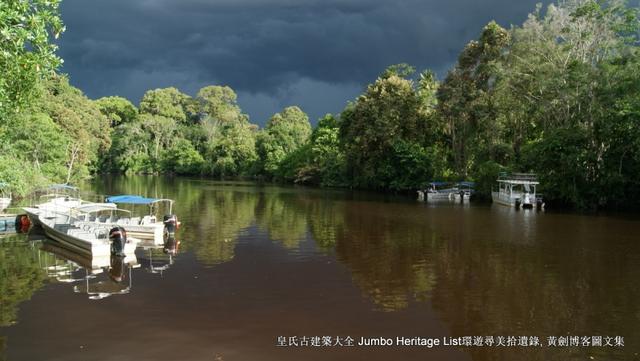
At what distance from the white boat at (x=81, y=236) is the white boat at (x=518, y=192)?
32.9 meters

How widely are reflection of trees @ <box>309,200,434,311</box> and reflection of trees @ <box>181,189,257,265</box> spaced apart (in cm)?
473

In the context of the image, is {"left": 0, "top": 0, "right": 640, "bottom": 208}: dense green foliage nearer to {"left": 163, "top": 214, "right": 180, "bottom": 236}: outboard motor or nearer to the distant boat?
the distant boat

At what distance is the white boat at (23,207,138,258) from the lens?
21.8 meters

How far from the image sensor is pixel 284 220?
123ft

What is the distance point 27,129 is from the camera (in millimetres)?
48906

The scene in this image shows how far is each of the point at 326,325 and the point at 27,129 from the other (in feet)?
147

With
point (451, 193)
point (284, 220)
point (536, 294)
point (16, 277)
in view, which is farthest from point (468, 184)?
point (16, 277)

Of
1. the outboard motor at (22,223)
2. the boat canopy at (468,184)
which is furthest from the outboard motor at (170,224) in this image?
the boat canopy at (468,184)

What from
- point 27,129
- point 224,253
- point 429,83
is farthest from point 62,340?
point 429,83

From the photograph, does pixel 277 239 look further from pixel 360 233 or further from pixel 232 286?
pixel 232 286

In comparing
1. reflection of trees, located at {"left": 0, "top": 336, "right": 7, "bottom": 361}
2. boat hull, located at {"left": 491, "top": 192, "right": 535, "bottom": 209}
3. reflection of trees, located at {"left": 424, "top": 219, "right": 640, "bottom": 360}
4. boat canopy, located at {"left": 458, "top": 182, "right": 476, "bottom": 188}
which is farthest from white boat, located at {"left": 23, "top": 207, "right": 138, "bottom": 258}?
boat canopy, located at {"left": 458, "top": 182, "right": 476, "bottom": 188}

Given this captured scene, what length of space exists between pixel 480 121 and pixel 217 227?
121 ft

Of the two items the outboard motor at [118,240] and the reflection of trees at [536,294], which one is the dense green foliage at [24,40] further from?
the reflection of trees at [536,294]

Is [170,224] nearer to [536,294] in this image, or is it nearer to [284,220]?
[284,220]
